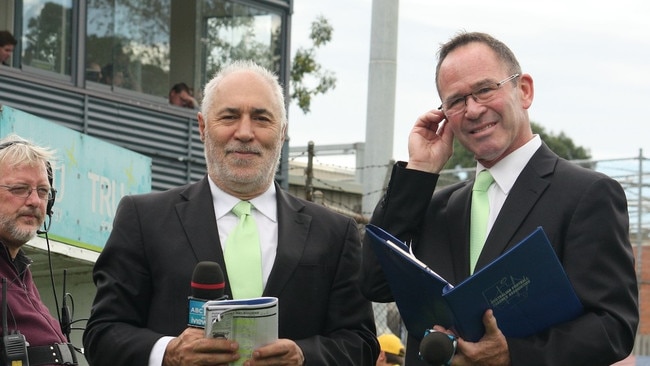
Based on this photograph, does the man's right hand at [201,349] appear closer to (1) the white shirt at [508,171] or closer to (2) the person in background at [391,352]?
(1) the white shirt at [508,171]

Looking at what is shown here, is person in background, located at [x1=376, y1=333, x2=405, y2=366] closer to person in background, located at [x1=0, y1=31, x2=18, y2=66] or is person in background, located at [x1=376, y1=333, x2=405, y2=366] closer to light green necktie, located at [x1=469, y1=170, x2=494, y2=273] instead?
light green necktie, located at [x1=469, y1=170, x2=494, y2=273]

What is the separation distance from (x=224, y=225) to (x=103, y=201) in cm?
546

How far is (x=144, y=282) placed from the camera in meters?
5.24

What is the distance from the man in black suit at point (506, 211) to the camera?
15.1ft

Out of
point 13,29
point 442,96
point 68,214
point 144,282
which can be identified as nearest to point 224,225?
point 144,282

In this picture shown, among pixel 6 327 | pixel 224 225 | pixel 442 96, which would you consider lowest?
pixel 6 327

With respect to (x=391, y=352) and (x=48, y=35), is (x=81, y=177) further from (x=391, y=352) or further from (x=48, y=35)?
(x=48, y=35)

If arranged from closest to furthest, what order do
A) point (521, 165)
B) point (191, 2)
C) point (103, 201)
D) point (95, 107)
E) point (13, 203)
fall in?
point (521, 165) → point (13, 203) → point (103, 201) → point (95, 107) → point (191, 2)

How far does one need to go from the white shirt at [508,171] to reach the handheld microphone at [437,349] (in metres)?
0.64

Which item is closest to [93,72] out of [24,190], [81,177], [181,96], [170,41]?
[170,41]

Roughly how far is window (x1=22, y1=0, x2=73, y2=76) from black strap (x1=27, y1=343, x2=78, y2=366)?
10045 mm

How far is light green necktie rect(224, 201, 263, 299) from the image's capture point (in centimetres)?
520

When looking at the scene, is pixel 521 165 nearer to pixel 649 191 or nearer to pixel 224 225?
pixel 224 225

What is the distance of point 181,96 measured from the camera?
1772 cm
